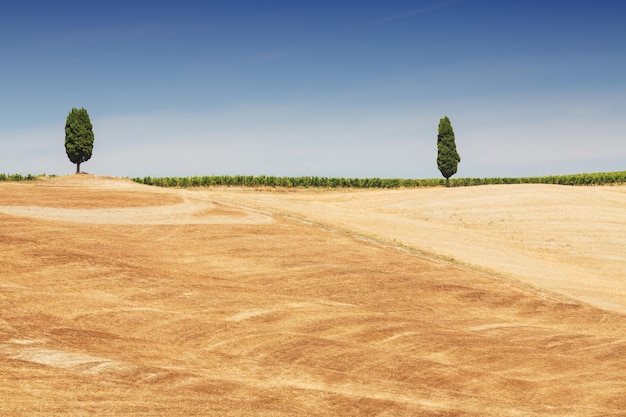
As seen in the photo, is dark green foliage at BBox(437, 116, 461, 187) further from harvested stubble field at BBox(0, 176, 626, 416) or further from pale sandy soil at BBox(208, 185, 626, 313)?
harvested stubble field at BBox(0, 176, 626, 416)

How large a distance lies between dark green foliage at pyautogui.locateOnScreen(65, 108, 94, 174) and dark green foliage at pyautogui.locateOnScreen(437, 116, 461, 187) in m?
51.7

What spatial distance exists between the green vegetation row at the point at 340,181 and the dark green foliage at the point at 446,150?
1823 cm

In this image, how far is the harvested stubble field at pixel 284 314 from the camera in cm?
1695

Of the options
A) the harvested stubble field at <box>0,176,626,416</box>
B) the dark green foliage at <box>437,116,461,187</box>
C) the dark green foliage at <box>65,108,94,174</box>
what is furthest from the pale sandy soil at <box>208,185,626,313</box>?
the dark green foliage at <box>65,108,94,174</box>

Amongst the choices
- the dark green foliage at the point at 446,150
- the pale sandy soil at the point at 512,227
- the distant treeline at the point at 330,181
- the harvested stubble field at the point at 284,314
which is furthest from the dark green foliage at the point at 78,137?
the dark green foliage at the point at 446,150

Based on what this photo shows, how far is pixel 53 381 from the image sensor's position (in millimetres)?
16312

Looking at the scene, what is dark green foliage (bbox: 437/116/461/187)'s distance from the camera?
342 feet

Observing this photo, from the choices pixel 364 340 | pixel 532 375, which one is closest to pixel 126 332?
pixel 364 340

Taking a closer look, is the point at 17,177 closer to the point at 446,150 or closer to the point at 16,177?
the point at 16,177

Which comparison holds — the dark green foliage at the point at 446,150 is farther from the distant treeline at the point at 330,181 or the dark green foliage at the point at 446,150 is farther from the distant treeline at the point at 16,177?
the distant treeline at the point at 16,177

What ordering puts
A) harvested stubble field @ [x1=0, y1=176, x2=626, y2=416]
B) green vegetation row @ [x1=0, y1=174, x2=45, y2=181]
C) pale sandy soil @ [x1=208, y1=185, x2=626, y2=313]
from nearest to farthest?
harvested stubble field @ [x1=0, y1=176, x2=626, y2=416] < pale sandy soil @ [x1=208, y1=185, x2=626, y2=313] < green vegetation row @ [x1=0, y1=174, x2=45, y2=181]

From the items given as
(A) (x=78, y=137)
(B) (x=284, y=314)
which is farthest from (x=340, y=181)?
(B) (x=284, y=314)

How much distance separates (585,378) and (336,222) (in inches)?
1072

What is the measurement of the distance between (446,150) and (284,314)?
82005 mm
